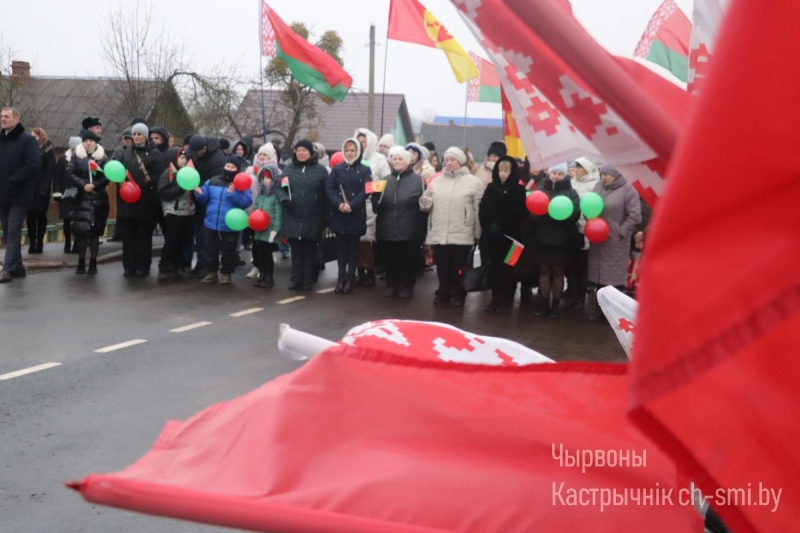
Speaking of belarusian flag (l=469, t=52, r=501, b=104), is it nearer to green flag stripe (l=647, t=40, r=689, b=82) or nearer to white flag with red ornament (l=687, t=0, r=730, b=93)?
green flag stripe (l=647, t=40, r=689, b=82)

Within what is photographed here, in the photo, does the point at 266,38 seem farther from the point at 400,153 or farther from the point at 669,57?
the point at 669,57

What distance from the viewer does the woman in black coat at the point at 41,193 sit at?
49.0 ft

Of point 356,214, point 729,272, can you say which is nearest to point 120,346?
point 356,214

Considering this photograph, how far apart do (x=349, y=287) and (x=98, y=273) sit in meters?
3.85

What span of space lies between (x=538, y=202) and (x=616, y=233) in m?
1.02

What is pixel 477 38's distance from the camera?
1.74 metres

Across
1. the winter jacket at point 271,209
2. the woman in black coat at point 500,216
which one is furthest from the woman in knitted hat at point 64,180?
the woman in black coat at point 500,216

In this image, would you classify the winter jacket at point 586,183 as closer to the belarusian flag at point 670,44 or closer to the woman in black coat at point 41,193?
the belarusian flag at point 670,44

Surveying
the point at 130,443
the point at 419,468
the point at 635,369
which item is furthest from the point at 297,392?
the point at 130,443

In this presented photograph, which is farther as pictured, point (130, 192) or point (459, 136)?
point (459, 136)

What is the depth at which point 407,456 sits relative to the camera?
1511mm

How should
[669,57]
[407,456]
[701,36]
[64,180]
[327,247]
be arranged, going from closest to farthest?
[407,456], [701,36], [669,57], [327,247], [64,180]

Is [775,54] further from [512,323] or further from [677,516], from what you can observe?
[512,323]

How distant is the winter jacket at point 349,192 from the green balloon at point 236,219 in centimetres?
124
